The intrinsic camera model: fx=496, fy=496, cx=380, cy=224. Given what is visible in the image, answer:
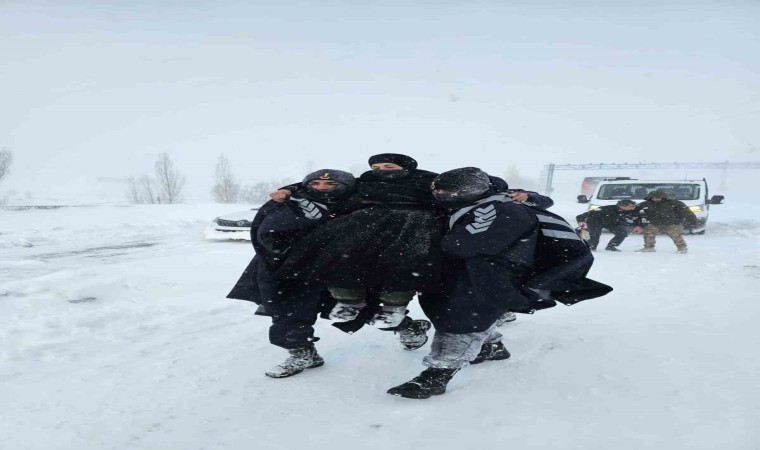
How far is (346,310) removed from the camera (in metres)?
3.01

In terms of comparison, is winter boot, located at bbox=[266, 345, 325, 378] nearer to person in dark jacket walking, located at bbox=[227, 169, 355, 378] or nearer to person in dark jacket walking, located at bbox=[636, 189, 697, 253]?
person in dark jacket walking, located at bbox=[227, 169, 355, 378]

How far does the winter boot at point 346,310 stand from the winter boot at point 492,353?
866 millimetres

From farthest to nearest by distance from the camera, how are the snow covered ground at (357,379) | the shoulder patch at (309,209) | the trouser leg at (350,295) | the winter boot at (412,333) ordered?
the winter boot at (412,333)
the shoulder patch at (309,209)
the trouser leg at (350,295)
the snow covered ground at (357,379)

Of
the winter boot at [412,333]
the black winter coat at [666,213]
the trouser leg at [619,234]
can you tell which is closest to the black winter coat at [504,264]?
the winter boot at [412,333]

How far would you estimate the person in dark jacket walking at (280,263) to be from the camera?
119 inches

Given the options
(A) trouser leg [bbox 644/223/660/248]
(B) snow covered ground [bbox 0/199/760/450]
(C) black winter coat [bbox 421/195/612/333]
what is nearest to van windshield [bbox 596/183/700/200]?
(A) trouser leg [bbox 644/223/660/248]

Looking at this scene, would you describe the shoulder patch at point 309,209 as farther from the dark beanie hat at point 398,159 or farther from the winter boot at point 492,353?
the winter boot at point 492,353

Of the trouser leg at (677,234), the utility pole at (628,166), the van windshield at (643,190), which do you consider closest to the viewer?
the trouser leg at (677,234)

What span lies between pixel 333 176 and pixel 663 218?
8.53 m

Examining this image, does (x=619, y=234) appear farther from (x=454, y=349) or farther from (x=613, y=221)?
(x=454, y=349)

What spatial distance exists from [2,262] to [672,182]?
591 inches

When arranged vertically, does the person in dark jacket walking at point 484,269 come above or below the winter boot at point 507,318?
above

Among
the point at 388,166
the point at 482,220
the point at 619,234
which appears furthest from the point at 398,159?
the point at 619,234

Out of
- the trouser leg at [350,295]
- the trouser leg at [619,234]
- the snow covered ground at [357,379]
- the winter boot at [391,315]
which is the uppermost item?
the trouser leg at [350,295]
